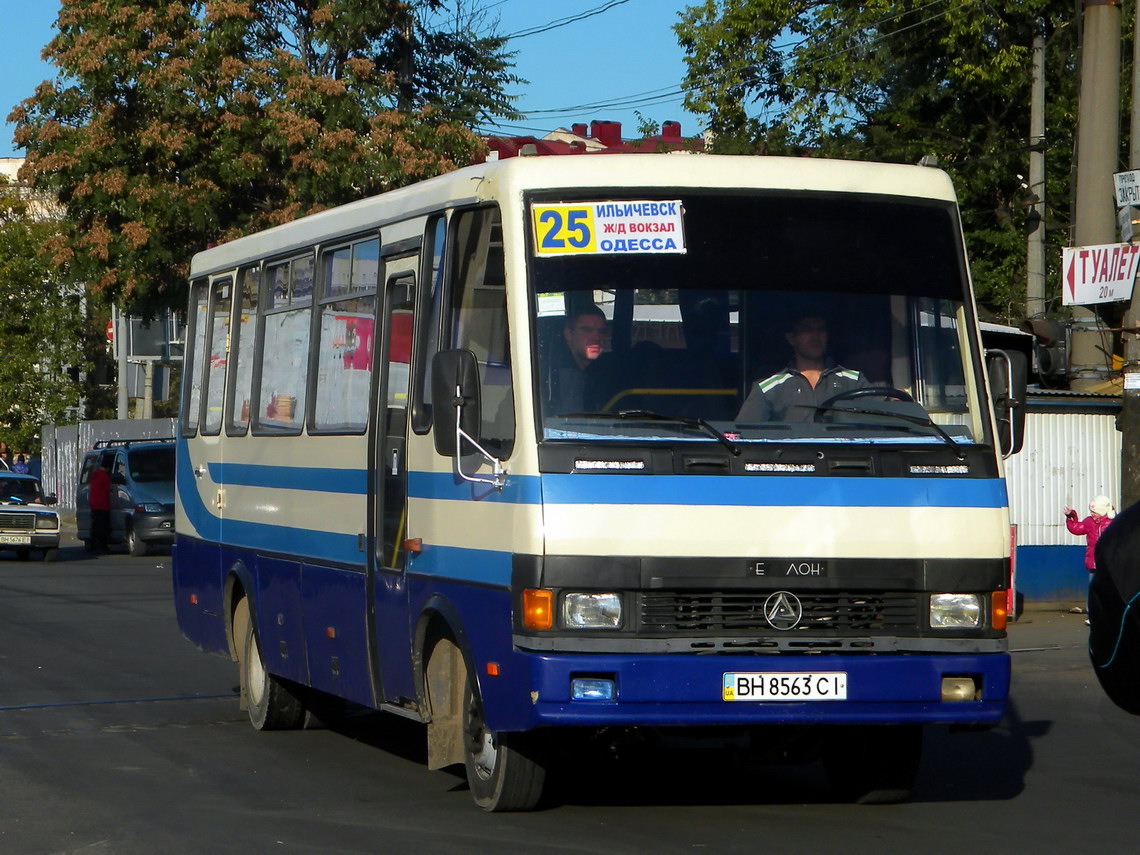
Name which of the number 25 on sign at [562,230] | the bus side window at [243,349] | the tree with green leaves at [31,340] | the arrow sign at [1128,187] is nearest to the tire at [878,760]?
the number 25 on sign at [562,230]

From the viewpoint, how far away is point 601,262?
8117 millimetres

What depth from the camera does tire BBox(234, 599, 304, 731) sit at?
11.5m

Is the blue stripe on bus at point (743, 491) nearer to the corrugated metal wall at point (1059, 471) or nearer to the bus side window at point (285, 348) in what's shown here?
the bus side window at point (285, 348)

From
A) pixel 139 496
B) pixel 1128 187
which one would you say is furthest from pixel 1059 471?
pixel 139 496

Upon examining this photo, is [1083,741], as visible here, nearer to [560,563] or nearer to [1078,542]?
[560,563]

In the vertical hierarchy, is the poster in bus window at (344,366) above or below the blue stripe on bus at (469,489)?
above

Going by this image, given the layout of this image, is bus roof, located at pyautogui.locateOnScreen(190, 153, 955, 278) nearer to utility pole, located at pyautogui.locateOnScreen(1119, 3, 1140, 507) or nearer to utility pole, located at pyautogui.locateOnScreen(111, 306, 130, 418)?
utility pole, located at pyautogui.locateOnScreen(1119, 3, 1140, 507)

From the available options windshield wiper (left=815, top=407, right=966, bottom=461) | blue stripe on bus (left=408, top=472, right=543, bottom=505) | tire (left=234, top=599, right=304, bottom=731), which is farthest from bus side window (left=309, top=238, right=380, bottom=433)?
windshield wiper (left=815, top=407, right=966, bottom=461)

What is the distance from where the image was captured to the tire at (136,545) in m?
34.6

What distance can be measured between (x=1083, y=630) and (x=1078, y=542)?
2.86m

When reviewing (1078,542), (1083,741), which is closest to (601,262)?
(1083,741)

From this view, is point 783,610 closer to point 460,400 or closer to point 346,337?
point 460,400

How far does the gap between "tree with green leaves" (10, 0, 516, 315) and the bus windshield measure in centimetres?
2538

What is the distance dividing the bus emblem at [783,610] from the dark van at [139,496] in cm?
2694
